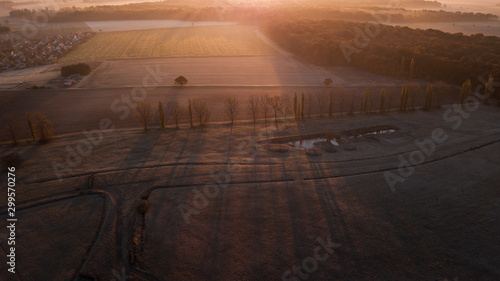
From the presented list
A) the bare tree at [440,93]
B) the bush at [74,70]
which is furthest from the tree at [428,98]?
the bush at [74,70]

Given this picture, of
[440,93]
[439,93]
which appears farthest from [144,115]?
[440,93]

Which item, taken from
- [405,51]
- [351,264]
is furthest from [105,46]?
[351,264]

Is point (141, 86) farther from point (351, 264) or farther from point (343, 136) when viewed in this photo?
point (351, 264)

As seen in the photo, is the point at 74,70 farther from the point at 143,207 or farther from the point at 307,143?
the point at 143,207

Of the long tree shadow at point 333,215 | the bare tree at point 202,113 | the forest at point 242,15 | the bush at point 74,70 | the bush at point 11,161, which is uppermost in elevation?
the forest at point 242,15

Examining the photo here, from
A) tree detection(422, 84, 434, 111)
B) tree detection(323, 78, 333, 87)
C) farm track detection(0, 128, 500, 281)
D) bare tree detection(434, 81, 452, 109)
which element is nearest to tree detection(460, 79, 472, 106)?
bare tree detection(434, 81, 452, 109)

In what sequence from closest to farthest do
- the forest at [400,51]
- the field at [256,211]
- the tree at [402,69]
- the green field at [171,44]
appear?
the field at [256,211]
the forest at [400,51]
the tree at [402,69]
the green field at [171,44]

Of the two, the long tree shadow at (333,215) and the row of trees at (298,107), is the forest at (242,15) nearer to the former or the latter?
the row of trees at (298,107)
